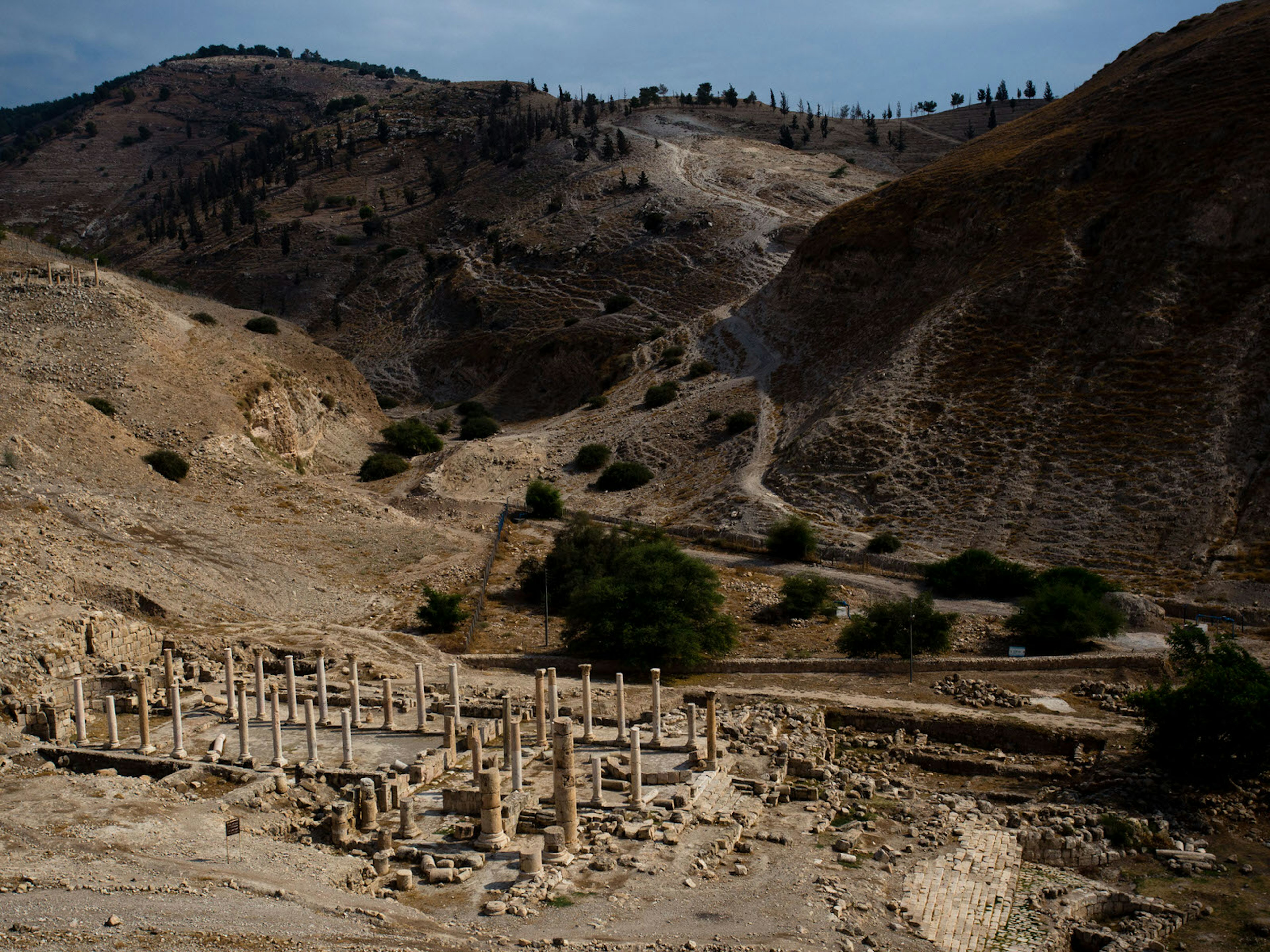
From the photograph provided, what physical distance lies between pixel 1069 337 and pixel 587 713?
3709 centimetres

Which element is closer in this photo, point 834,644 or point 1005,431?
point 834,644

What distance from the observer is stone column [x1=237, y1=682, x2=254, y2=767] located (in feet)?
68.4

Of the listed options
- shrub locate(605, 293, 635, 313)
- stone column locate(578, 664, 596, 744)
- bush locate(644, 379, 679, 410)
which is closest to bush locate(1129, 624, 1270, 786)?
stone column locate(578, 664, 596, 744)

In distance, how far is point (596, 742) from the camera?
76.5 ft

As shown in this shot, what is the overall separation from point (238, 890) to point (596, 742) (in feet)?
32.1

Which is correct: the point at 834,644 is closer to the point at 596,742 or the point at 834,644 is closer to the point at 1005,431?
the point at 596,742

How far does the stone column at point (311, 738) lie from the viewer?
20812 millimetres

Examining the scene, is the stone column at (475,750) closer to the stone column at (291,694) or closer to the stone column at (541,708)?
the stone column at (541,708)

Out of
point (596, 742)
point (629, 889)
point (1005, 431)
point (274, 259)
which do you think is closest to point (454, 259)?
point (274, 259)

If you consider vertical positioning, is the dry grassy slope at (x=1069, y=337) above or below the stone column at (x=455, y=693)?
above

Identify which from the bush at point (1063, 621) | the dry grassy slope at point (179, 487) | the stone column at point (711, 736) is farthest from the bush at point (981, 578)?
the stone column at point (711, 736)

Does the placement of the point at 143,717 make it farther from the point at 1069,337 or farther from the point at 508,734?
the point at 1069,337

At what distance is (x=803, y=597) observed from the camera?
3659 centimetres

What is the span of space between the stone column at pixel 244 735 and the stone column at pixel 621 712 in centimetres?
732
